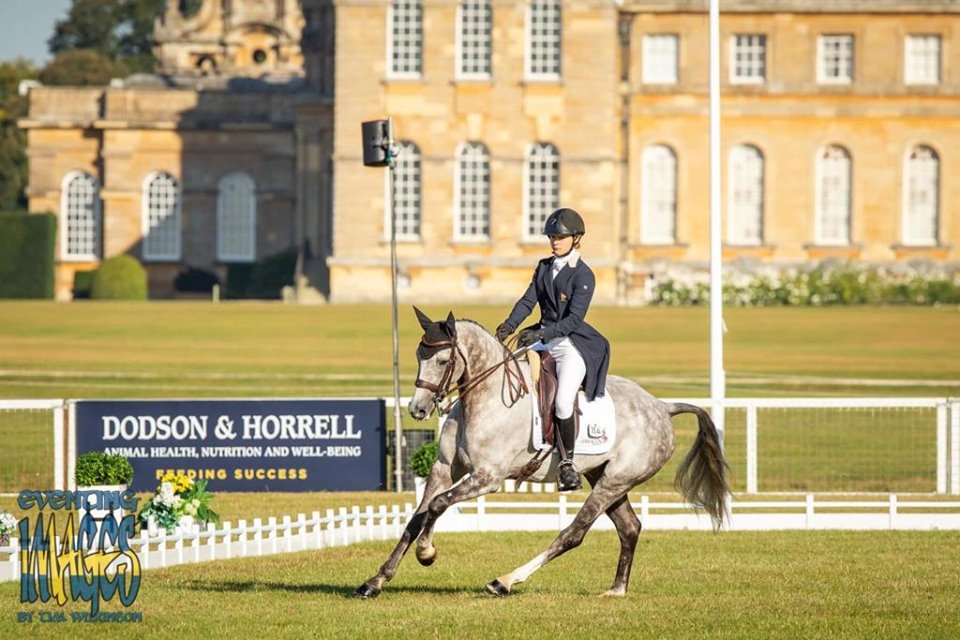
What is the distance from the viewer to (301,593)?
15508mm

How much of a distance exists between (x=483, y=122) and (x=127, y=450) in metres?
36.6

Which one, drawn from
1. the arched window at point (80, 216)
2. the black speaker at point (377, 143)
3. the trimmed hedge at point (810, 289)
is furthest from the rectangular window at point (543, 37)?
the black speaker at point (377, 143)

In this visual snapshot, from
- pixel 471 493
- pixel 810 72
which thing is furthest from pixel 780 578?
pixel 810 72

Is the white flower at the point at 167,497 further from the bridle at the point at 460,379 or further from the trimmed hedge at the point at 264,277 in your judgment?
the trimmed hedge at the point at 264,277

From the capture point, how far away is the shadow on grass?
1569 centimetres

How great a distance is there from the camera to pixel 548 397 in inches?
607

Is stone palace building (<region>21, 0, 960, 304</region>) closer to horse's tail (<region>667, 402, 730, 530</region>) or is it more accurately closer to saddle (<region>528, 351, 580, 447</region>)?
horse's tail (<region>667, 402, 730, 530</region>)

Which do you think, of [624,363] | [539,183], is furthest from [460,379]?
[539,183]

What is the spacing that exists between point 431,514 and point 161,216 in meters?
60.3

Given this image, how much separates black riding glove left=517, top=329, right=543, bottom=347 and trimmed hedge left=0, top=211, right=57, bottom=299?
5355 cm

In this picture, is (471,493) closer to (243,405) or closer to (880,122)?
(243,405)

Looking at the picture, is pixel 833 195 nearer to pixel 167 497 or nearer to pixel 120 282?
pixel 120 282

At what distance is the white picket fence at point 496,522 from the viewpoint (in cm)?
1806

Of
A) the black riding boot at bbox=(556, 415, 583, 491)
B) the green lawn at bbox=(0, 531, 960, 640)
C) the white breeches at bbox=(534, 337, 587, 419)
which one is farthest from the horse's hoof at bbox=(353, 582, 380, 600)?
the white breeches at bbox=(534, 337, 587, 419)
